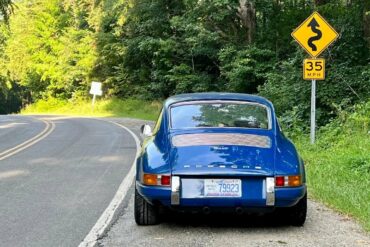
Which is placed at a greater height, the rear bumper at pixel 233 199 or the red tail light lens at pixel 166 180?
the red tail light lens at pixel 166 180

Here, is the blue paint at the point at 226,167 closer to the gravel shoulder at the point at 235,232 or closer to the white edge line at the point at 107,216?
the gravel shoulder at the point at 235,232

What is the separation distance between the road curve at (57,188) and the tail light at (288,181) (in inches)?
85.6

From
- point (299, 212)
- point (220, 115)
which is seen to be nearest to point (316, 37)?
point (220, 115)

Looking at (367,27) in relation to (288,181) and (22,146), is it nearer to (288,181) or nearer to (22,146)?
(22,146)

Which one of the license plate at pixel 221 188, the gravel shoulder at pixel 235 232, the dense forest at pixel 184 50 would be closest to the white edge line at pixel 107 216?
the gravel shoulder at pixel 235 232

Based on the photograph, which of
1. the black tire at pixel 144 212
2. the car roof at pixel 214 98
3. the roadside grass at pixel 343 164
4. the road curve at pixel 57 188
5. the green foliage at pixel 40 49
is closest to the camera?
the road curve at pixel 57 188

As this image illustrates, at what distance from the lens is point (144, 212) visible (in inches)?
245

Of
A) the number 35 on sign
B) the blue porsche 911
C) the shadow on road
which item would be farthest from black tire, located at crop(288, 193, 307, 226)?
the number 35 on sign

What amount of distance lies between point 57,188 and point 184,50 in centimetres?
2638

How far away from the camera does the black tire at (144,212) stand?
6223 mm

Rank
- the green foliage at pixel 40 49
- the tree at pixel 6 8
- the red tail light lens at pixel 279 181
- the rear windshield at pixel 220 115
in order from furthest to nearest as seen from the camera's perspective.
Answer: the green foliage at pixel 40 49, the tree at pixel 6 8, the rear windshield at pixel 220 115, the red tail light lens at pixel 279 181

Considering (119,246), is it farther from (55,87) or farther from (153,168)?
(55,87)

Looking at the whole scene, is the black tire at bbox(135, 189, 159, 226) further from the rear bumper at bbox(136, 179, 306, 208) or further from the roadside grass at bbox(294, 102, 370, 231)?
the roadside grass at bbox(294, 102, 370, 231)

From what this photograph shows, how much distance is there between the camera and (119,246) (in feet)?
17.8
